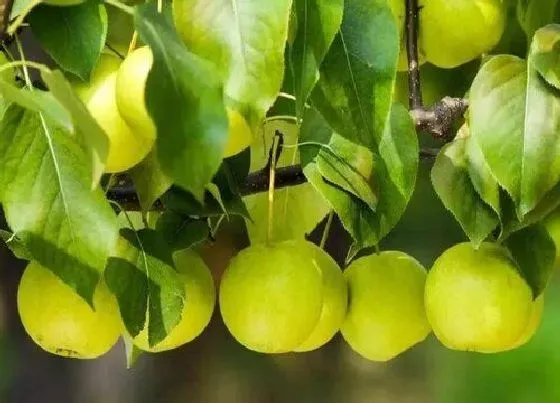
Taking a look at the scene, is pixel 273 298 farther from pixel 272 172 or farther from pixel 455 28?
pixel 455 28

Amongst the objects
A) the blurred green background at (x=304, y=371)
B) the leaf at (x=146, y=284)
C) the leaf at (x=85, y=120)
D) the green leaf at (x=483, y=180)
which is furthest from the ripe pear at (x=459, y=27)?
the blurred green background at (x=304, y=371)

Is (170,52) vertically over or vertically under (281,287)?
over

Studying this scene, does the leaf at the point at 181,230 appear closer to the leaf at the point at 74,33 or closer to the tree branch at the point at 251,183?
the tree branch at the point at 251,183

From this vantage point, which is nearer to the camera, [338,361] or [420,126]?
[420,126]

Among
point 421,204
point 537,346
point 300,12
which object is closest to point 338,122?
point 300,12

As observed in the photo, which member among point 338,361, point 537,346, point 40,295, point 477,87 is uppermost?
point 477,87

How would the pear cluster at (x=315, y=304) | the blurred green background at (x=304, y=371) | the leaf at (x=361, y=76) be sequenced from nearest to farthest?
1. the leaf at (x=361, y=76)
2. the pear cluster at (x=315, y=304)
3. the blurred green background at (x=304, y=371)

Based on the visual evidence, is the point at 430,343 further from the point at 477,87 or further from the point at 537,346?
the point at 477,87

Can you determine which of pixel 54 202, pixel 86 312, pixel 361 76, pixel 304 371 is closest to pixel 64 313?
pixel 86 312
